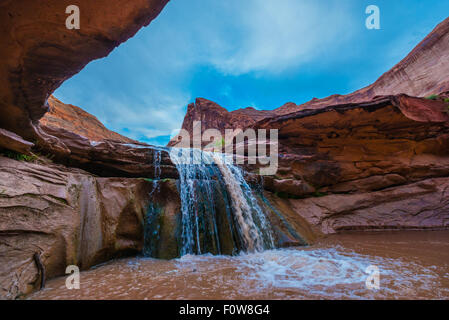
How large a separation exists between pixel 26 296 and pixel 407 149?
37.3 ft

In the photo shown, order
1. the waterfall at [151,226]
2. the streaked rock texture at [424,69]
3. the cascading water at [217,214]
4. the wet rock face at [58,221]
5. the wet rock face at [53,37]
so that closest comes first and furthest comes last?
the wet rock face at [53,37] → the wet rock face at [58,221] → the waterfall at [151,226] → the cascading water at [217,214] → the streaked rock texture at [424,69]

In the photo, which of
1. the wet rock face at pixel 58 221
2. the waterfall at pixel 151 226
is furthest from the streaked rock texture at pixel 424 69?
the wet rock face at pixel 58 221

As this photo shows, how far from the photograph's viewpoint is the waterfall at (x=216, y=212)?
424cm

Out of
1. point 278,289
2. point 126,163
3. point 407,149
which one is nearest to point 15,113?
point 126,163

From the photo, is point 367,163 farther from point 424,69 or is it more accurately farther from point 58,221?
point 424,69

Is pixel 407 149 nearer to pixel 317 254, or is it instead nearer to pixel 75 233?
pixel 317 254

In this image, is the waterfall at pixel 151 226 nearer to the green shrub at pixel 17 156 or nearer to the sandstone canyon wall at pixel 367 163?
the green shrub at pixel 17 156

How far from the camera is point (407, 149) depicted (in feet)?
25.1

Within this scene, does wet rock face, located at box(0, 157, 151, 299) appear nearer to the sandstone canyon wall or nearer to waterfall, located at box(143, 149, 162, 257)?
waterfall, located at box(143, 149, 162, 257)

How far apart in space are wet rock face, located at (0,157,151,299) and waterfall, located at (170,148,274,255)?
3.48 feet

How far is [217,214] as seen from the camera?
482cm

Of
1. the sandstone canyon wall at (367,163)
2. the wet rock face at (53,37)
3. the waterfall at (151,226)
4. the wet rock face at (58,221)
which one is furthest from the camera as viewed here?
the sandstone canyon wall at (367,163)
